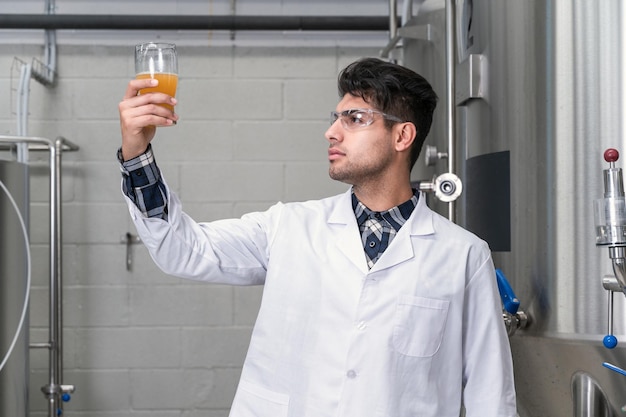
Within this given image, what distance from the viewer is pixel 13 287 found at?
2258mm

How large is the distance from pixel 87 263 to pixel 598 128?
2013 mm

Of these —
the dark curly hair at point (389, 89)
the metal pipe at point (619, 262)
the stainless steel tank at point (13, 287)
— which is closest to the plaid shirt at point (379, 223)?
the dark curly hair at point (389, 89)

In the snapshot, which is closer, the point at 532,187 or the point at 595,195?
the point at 595,195

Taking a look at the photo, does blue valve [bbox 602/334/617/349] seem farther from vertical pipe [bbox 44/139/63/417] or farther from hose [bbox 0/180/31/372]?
vertical pipe [bbox 44/139/63/417]

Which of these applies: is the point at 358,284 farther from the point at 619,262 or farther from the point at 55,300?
the point at 55,300

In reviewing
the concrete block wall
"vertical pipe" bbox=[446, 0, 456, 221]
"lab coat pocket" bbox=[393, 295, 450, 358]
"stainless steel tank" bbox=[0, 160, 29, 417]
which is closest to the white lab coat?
"lab coat pocket" bbox=[393, 295, 450, 358]

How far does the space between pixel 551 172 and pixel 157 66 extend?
0.77 m

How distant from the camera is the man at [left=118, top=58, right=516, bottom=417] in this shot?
1301 mm

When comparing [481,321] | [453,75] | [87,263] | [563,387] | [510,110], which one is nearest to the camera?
[481,321]

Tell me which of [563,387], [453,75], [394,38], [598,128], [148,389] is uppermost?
[394,38]

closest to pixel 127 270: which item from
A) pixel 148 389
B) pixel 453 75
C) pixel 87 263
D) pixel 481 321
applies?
pixel 87 263

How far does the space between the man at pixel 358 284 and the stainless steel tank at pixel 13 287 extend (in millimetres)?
1067

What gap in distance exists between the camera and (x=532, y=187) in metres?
1.54

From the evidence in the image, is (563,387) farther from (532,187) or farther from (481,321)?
(532,187)
